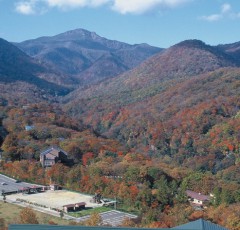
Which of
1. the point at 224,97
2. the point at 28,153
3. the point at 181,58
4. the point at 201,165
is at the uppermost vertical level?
the point at 181,58

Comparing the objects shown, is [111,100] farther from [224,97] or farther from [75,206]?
[75,206]

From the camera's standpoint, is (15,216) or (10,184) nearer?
(15,216)

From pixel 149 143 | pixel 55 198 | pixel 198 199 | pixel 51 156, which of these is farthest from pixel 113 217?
pixel 149 143

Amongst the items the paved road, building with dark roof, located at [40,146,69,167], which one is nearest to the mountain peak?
building with dark roof, located at [40,146,69,167]

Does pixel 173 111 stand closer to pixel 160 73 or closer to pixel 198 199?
pixel 198 199

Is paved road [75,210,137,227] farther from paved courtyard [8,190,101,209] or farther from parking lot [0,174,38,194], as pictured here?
parking lot [0,174,38,194]

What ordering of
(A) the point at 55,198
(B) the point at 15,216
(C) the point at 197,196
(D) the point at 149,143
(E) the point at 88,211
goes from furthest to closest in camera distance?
(D) the point at 149,143
(C) the point at 197,196
(A) the point at 55,198
(E) the point at 88,211
(B) the point at 15,216

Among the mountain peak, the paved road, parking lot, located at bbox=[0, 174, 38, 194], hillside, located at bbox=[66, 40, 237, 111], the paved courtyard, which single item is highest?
the mountain peak

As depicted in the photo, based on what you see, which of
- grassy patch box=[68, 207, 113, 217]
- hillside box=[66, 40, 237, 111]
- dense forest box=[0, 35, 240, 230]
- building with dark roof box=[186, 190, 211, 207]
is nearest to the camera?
grassy patch box=[68, 207, 113, 217]

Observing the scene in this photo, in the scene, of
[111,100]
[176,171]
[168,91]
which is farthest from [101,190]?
[111,100]
